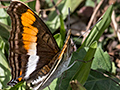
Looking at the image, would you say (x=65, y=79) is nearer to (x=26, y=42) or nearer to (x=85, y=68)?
(x=85, y=68)

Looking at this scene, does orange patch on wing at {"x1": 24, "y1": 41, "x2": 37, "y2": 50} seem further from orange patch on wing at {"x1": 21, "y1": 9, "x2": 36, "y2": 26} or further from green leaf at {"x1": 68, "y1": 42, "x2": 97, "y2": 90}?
green leaf at {"x1": 68, "y1": 42, "x2": 97, "y2": 90}

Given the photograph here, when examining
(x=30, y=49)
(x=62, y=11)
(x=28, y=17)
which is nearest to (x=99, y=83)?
(x=30, y=49)

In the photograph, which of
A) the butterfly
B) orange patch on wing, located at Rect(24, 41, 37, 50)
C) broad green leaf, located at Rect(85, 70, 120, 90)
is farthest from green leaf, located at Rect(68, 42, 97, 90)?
orange patch on wing, located at Rect(24, 41, 37, 50)

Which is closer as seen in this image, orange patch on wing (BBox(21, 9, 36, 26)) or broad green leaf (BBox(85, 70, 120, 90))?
orange patch on wing (BBox(21, 9, 36, 26))

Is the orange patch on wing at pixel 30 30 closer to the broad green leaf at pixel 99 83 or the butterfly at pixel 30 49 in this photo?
the butterfly at pixel 30 49

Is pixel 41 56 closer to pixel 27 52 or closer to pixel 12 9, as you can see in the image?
A: pixel 27 52
